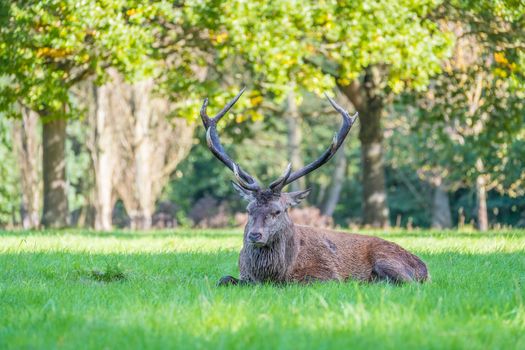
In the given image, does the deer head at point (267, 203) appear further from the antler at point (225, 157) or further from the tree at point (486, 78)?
the tree at point (486, 78)

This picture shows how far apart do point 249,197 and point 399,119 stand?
88.7 feet

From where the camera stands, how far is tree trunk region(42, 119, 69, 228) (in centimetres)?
2062

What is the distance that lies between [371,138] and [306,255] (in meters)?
13.8

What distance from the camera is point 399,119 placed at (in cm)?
3503

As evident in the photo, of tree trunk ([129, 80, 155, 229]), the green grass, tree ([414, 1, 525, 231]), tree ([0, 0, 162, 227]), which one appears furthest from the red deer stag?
tree trunk ([129, 80, 155, 229])

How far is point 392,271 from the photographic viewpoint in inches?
343

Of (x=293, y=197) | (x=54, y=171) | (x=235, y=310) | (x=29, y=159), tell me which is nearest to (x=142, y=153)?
(x=29, y=159)

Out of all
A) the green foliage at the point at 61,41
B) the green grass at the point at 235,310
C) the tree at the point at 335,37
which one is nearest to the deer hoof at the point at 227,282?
the green grass at the point at 235,310

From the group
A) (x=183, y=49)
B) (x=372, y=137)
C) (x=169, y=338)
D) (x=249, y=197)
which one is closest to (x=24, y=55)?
(x=183, y=49)

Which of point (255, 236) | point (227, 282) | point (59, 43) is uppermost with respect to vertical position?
point (59, 43)

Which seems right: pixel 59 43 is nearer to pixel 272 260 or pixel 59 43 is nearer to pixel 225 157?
pixel 225 157

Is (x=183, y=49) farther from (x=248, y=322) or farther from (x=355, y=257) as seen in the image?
(x=248, y=322)

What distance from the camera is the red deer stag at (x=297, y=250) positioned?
8.45 m

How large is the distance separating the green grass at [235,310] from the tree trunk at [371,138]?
12.1m
